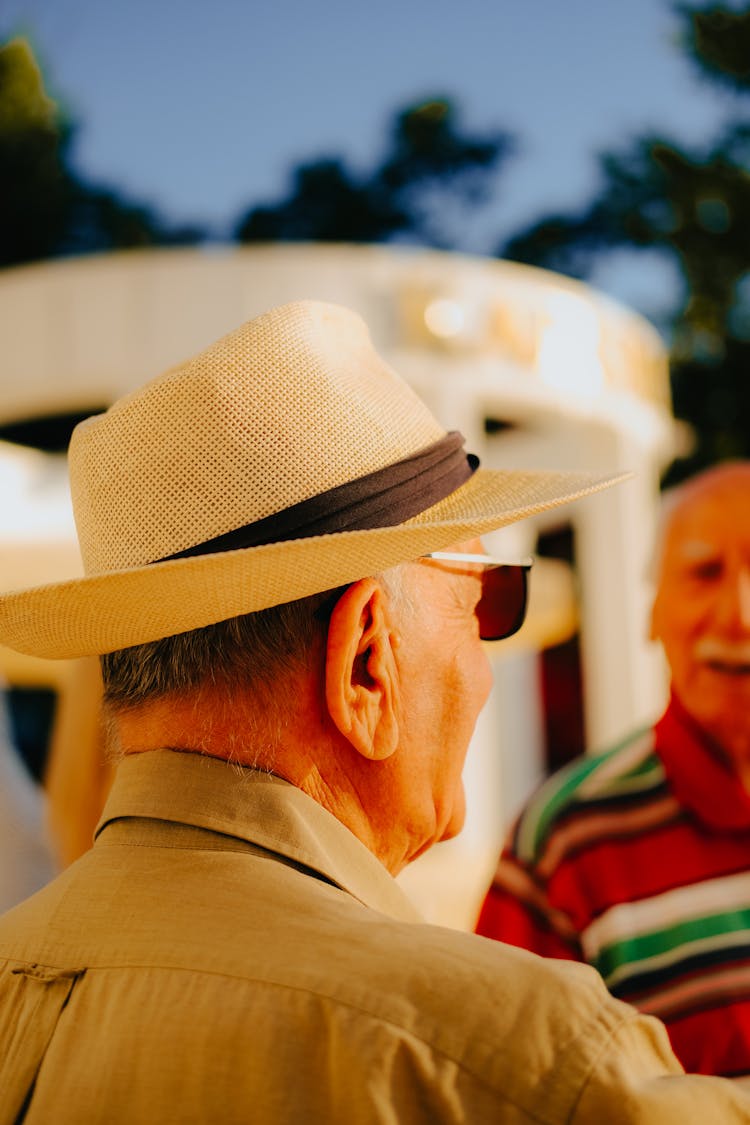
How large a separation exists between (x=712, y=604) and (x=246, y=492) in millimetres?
1466

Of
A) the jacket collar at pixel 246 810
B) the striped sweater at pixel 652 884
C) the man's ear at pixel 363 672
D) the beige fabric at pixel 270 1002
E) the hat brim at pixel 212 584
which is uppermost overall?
the hat brim at pixel 212 584

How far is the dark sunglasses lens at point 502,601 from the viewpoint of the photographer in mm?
1484

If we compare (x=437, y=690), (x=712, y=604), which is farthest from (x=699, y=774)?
(x=437, y=690)

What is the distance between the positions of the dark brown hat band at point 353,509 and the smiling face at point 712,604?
1.24 meters

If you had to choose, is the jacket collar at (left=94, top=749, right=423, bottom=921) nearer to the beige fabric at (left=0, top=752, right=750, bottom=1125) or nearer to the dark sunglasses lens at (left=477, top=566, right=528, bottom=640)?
the beige fabric at (left=0, top=752, right=750, bottom=1125)

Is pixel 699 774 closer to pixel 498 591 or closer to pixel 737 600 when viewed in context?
pixel 737 600

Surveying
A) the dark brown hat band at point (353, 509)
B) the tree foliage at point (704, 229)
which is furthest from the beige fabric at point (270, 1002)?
the tree foliage at point (704, 229)

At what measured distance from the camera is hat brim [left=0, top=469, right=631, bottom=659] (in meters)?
1.17

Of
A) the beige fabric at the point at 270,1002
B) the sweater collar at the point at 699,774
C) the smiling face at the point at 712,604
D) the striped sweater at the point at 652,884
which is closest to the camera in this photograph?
the beige fabric at the point at 270,1002

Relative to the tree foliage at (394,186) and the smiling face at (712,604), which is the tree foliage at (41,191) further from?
the smiling face at (712,604)

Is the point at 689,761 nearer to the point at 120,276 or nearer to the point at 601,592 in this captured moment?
the point at 120,276

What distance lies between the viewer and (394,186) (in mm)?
31453

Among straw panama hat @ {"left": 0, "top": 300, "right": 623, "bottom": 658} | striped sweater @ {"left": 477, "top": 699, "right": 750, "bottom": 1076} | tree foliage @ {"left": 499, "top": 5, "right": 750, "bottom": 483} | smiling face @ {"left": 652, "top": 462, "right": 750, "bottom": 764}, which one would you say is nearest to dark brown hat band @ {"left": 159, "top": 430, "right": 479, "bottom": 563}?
straw panama hat @ {"left": 0, "top": 300, "right": 623, "bottom": 658}

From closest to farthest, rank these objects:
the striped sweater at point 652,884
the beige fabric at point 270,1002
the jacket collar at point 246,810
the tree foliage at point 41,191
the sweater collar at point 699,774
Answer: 1. the beige fabric at point 270,1002
2. the jacket collar at point 246,810
3. the striped sweater at point 652,884
4. the sweater collar at point 699,774
5. the tree foliage at point 41,191
